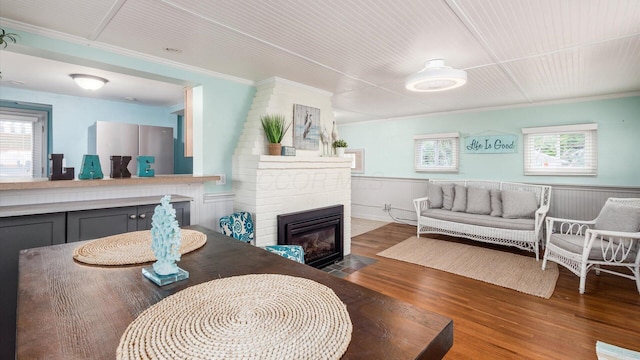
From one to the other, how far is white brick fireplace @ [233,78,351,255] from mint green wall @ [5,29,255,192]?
0.36 feet

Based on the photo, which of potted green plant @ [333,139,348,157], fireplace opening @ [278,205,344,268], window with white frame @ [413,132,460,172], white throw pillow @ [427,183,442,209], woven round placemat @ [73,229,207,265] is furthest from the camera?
window with white frame @ [413,132,460,172]

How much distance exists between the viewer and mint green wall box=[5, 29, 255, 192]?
251 cm

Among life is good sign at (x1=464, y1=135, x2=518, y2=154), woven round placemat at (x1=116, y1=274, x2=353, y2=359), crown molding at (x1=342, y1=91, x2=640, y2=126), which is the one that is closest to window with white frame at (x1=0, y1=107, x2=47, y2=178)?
woven round placemat at (x1=116, y1=274, x2=353, y2=359)

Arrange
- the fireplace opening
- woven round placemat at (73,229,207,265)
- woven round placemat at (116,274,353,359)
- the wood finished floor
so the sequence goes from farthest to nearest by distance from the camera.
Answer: the fireplace opening, the wood finished floor, woven round placemat at (73,229,207,265), woven round placemat at (116,274,353,359)

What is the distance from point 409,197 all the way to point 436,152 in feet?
3.35

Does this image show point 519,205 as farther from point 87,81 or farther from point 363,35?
point 87,81

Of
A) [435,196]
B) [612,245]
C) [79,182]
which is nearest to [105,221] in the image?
[79,182]

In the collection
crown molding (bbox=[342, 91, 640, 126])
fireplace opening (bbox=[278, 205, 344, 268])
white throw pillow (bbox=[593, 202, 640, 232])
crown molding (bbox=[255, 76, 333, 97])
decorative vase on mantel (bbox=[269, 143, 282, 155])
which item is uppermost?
crown molding (bbox=[342, 91, 640, 126])

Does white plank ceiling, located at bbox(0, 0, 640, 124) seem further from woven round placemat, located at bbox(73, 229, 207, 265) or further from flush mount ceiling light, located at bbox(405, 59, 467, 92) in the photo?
woven round placemat, located at bbox(73, 229, 207, 265)

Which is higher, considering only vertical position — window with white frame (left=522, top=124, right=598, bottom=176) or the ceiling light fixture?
the ceiling light fixture

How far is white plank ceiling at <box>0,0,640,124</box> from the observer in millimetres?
1819

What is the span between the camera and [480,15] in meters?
1.92

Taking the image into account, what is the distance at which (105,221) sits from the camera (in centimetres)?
230

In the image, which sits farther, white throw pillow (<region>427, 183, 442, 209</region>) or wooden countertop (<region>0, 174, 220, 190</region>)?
white throw pillow (<region>427, 183, 442, 209</region>)
